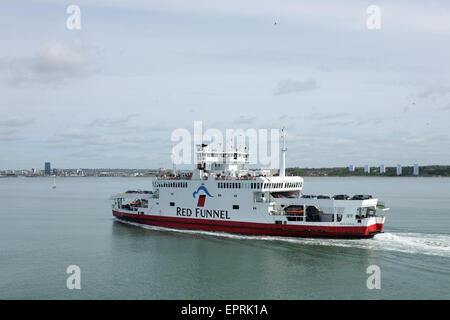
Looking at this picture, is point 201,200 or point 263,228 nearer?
point 263,228

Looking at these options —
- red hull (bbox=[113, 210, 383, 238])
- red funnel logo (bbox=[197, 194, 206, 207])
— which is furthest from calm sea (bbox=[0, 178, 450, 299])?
red funnel logo (bbox=[197, 194, 206, 207])

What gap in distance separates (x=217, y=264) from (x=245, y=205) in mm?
8692

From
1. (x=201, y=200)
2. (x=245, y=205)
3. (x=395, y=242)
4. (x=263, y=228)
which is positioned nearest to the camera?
(x=395, y=242)

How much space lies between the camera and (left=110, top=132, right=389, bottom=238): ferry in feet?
105

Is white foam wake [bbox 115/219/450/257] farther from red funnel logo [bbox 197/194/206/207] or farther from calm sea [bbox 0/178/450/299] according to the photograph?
red funnel logo [bbox 197/194/206/207]

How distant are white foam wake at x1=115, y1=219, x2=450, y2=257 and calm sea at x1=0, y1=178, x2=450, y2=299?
2.8 inches

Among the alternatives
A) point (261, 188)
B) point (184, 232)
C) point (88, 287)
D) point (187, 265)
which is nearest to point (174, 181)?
point (184, 232)

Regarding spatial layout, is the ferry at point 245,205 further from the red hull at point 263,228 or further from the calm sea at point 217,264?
the calm sea at point 217,264

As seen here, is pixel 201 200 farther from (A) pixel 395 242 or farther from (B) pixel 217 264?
(A) pixel 395 242

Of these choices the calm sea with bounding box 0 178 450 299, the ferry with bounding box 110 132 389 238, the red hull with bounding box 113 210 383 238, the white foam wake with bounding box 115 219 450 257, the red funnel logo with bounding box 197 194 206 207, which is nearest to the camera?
the calm sea with bounding box 0 178 450 299

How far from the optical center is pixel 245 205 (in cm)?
3481

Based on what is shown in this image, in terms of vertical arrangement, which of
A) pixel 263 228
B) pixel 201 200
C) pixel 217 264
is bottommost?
A: pixel 217 264

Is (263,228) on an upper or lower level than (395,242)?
upper

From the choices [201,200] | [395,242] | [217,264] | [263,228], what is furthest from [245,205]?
[395,242]
